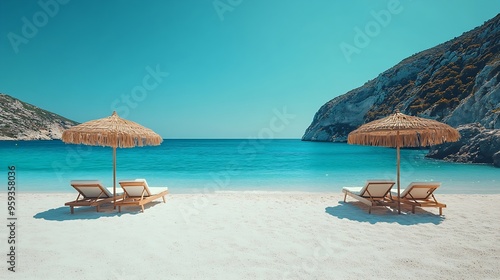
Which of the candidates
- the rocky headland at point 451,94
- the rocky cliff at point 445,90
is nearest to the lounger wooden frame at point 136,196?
the rocky headland at point 451,94

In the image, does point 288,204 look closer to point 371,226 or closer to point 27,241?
point 371,226

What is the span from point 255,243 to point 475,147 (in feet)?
78.3

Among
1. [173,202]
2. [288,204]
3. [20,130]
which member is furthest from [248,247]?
[20,130]

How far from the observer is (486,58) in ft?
107

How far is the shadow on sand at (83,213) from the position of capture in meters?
5.71

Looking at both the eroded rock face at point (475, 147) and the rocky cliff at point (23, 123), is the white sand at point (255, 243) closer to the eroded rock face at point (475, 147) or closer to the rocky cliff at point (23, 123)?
the eroded rock face at point (475, 147)

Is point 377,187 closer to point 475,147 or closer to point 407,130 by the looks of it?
point 407,130

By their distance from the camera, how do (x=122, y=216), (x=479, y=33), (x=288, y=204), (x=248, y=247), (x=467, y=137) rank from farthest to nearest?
1. (x=479, y=33)
2. (x=467, y=137)
3. (x=288, y=204)
4. (x=122, y=216)
5. (x=248, y=247)

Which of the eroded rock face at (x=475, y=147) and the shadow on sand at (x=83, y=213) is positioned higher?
the eroded rock face at (x=475, y=147)

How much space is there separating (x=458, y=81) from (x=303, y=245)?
3950 centimetres

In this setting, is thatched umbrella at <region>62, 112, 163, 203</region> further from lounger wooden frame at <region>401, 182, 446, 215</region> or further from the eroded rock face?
the eroded rock face

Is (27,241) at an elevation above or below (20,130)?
below

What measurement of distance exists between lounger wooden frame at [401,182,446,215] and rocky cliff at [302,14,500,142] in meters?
21.1

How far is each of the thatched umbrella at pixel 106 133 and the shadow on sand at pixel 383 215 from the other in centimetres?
486
